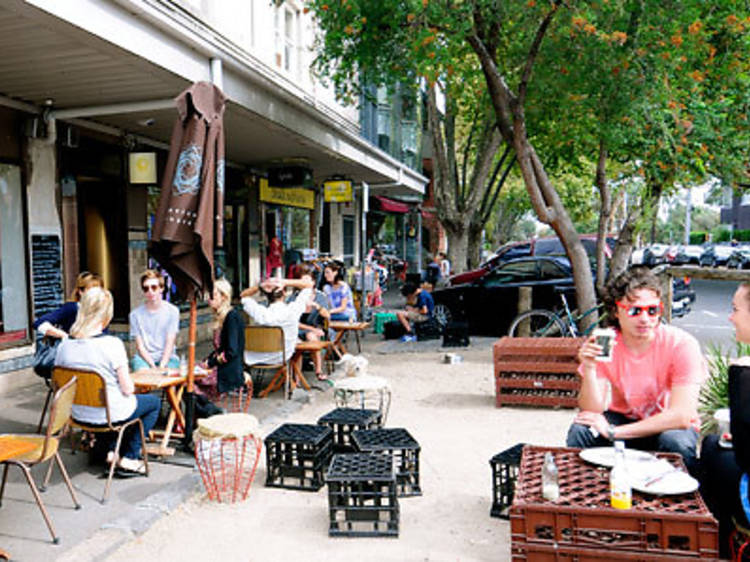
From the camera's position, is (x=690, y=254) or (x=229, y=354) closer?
(x=229, y=354)

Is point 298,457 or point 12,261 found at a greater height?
point 12,261

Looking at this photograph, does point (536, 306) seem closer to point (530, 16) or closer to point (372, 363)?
point (372, 363)

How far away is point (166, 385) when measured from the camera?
4.67 m

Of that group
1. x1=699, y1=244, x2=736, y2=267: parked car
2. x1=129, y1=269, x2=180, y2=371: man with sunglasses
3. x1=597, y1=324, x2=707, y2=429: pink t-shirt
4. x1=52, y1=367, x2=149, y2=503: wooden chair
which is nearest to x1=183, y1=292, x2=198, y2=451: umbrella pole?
x1=52, y1=367, x2=149, y2=503: wooden chair

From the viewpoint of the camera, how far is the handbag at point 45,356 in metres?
5.10

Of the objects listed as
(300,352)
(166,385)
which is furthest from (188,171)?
(300,352)

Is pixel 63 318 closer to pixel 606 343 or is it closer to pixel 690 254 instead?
pixel 606 343

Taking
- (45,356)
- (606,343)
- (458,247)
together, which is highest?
(458,247)

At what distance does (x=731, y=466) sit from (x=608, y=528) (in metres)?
0.84

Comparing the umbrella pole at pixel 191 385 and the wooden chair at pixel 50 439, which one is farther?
the umbrella pole at pixel 191 385

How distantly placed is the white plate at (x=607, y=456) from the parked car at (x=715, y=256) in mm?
37356

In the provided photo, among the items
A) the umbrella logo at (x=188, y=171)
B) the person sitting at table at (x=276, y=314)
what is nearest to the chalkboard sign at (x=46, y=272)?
the person sitting at table at (x=276, y=314)

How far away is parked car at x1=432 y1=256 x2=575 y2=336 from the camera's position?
10.9 metres

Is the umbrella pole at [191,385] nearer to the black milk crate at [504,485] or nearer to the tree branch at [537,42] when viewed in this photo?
the black milk crate at [504,485]
